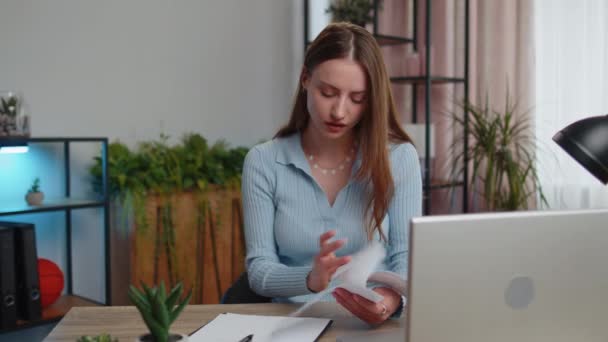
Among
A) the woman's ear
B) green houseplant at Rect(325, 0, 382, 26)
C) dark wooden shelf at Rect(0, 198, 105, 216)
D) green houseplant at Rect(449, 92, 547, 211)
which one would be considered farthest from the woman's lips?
green houseplant at Rect(325, 0, 382, 26)

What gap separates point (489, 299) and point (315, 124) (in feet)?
2.74

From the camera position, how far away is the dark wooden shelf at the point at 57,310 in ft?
7.20

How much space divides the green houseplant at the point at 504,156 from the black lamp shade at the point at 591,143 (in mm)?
1877

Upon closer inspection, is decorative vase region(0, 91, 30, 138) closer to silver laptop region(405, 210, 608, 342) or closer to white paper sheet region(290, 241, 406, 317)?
white paper sheet region(290, 241, 406, 317)

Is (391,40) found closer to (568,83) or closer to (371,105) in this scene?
(568,83)

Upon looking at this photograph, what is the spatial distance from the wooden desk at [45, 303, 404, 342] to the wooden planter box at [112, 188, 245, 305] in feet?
4.51

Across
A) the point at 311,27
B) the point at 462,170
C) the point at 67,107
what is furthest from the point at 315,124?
the point at 311,27

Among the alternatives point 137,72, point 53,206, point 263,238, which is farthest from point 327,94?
point 137,72

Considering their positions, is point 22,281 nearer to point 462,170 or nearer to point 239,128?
point 239,128

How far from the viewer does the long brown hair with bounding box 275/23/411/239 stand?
144 cm

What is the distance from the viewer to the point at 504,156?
2869mm

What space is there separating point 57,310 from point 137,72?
1.15m

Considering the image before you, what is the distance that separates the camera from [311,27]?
11.6 ft

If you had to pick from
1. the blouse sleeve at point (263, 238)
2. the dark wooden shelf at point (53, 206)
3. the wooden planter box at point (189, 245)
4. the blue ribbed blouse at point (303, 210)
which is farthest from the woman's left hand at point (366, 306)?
the wooden planter box at point (189, 245)
